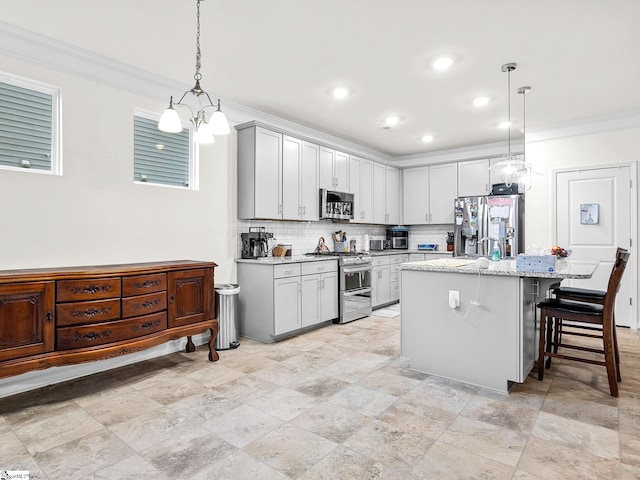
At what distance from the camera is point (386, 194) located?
22.1ft

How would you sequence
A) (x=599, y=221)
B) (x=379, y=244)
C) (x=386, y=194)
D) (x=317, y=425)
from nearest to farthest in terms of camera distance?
1. (x=317, y=425)
2. (x=599, y=221)
3. (x=386, y=194)
4. (x=379, y=244)

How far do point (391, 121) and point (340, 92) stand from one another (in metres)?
1.23

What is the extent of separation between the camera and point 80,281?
2.73 m

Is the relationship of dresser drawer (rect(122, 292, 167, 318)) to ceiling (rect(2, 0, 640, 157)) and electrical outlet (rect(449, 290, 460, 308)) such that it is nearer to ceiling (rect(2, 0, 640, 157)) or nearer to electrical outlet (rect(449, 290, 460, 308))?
ceiling (rect(2, 0, 640, 157))

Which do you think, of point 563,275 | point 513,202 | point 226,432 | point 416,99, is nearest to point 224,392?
point 226,432

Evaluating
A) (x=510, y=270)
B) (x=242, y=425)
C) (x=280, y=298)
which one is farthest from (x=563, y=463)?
(x=280, y=298)

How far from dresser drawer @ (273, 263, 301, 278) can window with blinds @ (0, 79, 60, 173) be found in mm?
2165

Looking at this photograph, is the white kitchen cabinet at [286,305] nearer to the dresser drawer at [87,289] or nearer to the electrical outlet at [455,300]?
the dresser drawer at [87,289]

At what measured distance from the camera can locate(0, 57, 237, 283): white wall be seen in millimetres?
2896

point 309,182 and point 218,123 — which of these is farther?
point 309,182

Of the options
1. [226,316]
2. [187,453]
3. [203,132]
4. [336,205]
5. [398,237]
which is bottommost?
[187,453]

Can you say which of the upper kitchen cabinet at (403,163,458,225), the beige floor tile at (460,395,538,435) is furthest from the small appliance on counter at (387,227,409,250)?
the beige floor tile at (460,395,538,435)

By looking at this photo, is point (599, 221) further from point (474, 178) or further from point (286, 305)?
point (286, 305)

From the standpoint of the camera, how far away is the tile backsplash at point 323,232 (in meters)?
4.97
